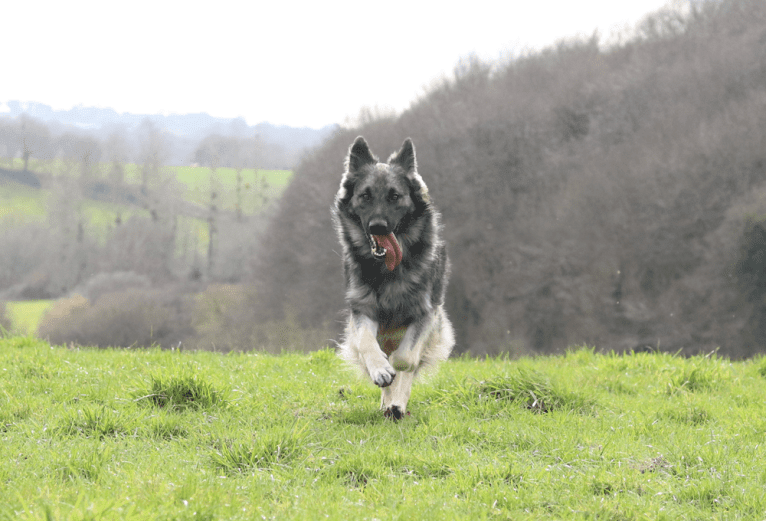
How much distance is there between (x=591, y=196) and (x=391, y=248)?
120ft

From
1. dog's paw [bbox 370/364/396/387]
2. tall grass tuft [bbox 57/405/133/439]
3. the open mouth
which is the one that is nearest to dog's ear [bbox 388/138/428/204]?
the open mouth

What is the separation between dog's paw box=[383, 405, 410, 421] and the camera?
5.62 m

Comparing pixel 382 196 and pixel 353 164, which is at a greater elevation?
pixel 353 164

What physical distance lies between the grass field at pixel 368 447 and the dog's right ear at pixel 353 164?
2.22 meters

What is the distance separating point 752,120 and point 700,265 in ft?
32.4

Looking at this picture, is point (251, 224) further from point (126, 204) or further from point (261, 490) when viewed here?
point (261, 490)

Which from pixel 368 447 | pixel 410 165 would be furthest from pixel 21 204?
pixel 368 447

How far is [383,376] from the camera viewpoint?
513cm

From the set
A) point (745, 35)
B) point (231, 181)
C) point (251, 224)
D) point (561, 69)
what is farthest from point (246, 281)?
point (745, 35)

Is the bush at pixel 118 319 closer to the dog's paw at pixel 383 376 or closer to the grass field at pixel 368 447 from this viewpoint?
the grass field at pixel 368 447

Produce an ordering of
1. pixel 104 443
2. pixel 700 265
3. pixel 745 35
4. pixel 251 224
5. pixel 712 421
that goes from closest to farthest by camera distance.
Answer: pixel 104 443
pixel 712 421
pixel 700 265
pixel 745 35
pixel 251 224

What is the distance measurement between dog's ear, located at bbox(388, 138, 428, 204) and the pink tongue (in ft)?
2.38

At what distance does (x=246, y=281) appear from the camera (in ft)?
180

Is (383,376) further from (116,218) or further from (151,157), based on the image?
(151,157)
